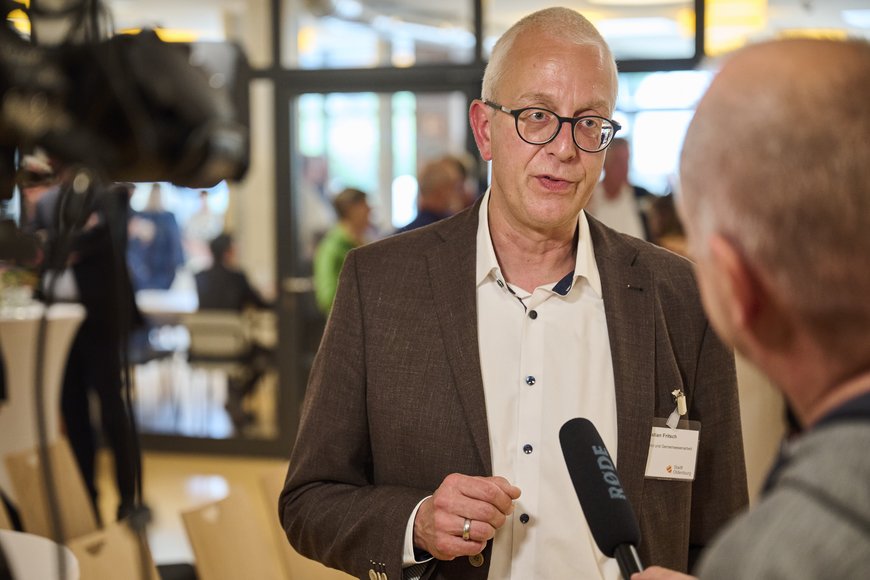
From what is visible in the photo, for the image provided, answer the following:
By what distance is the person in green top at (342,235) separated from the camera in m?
6.31

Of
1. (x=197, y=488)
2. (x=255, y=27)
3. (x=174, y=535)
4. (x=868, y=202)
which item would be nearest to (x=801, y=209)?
(x=868, y=202)

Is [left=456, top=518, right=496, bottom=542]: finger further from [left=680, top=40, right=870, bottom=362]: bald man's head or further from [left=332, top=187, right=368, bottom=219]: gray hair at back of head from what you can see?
[left=332, top=187, right=368, bottom=219]: gray hair at back of head

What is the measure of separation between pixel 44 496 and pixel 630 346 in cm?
242

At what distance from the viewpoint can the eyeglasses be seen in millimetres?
1677

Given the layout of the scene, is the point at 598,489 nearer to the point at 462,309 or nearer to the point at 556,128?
the point at 462,309

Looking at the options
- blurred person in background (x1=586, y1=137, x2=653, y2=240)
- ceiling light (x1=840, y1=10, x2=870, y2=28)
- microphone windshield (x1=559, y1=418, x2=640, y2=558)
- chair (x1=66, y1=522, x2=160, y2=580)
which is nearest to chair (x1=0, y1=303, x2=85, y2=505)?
chair (x1=66, y1=522, x2=160, y2=580)

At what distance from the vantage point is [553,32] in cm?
169

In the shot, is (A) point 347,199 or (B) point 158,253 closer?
(A) point 347,199

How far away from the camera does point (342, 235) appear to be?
634cm

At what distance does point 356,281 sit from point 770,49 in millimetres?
1083

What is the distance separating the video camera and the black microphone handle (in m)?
0.78

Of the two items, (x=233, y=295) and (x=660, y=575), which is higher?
(x=660, y=575)

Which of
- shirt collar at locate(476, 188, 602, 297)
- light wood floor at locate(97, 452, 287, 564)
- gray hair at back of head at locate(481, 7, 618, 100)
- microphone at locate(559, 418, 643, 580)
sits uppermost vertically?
gray hair at back of head at locate(481, 7, 618, 100)

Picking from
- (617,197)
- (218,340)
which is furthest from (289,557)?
(218,340)
